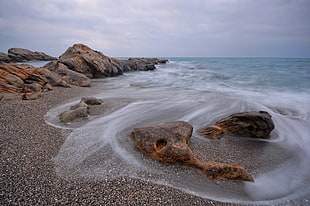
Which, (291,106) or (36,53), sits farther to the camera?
(36,53)

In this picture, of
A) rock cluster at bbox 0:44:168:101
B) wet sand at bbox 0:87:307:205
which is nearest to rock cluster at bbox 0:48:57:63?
rock cluster at bbox 0:44:168:101

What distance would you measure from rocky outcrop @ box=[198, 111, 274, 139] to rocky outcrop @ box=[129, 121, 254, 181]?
0.79 metres

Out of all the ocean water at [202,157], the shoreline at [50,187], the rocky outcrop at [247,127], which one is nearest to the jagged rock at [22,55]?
the ocean water at [202,157]

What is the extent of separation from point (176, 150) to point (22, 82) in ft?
25.4

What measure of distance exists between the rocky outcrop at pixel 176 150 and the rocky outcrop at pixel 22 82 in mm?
5188

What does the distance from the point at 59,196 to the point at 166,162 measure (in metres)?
1.56

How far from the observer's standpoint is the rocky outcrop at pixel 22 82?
228 inches

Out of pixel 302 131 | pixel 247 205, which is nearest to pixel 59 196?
pixel 247 205

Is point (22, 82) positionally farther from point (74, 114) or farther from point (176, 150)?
point (176, 150)

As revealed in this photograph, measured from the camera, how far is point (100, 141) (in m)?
3.54

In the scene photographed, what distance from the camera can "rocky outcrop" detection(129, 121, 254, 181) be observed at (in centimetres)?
246

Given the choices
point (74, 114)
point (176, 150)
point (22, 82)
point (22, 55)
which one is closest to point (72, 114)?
point (74, 114)

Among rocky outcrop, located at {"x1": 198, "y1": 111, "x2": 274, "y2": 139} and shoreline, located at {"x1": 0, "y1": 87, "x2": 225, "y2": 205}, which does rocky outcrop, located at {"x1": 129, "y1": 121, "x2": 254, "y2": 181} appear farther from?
rocky outcrop, located at {"x1": 198, "y1": 111, "x2": 274, "y2": 139}

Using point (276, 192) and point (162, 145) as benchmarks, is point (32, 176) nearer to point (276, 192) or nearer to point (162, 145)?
point (162, 145)
